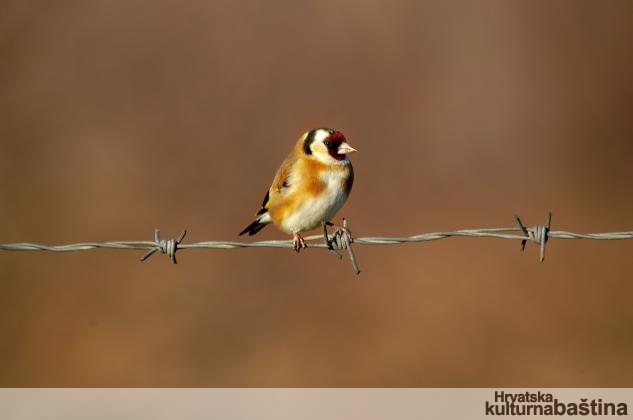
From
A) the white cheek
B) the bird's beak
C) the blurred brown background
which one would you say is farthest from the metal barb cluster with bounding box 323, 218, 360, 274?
the blurred brown background

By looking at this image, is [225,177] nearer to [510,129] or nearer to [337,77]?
[337,77]

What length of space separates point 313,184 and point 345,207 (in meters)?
7.26

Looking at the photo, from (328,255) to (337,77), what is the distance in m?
5.23

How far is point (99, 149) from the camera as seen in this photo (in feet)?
54.6

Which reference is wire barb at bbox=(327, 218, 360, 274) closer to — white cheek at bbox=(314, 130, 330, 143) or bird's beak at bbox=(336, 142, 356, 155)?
bird's beak at bbox=(336, 142, 356, 155)

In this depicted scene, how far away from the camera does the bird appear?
6.89 meters

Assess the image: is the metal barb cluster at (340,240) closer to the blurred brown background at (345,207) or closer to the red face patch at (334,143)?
the red face patch at (334,143)

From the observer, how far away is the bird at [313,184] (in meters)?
6.89

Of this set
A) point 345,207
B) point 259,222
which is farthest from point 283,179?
point 345,207

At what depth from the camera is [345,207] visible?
14.1m

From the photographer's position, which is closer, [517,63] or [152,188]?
[152,188]

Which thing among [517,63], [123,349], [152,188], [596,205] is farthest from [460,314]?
[517,63]

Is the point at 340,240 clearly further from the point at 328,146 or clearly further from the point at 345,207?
the point at 345,207

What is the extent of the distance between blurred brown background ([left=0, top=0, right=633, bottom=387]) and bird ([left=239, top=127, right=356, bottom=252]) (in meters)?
4.68
